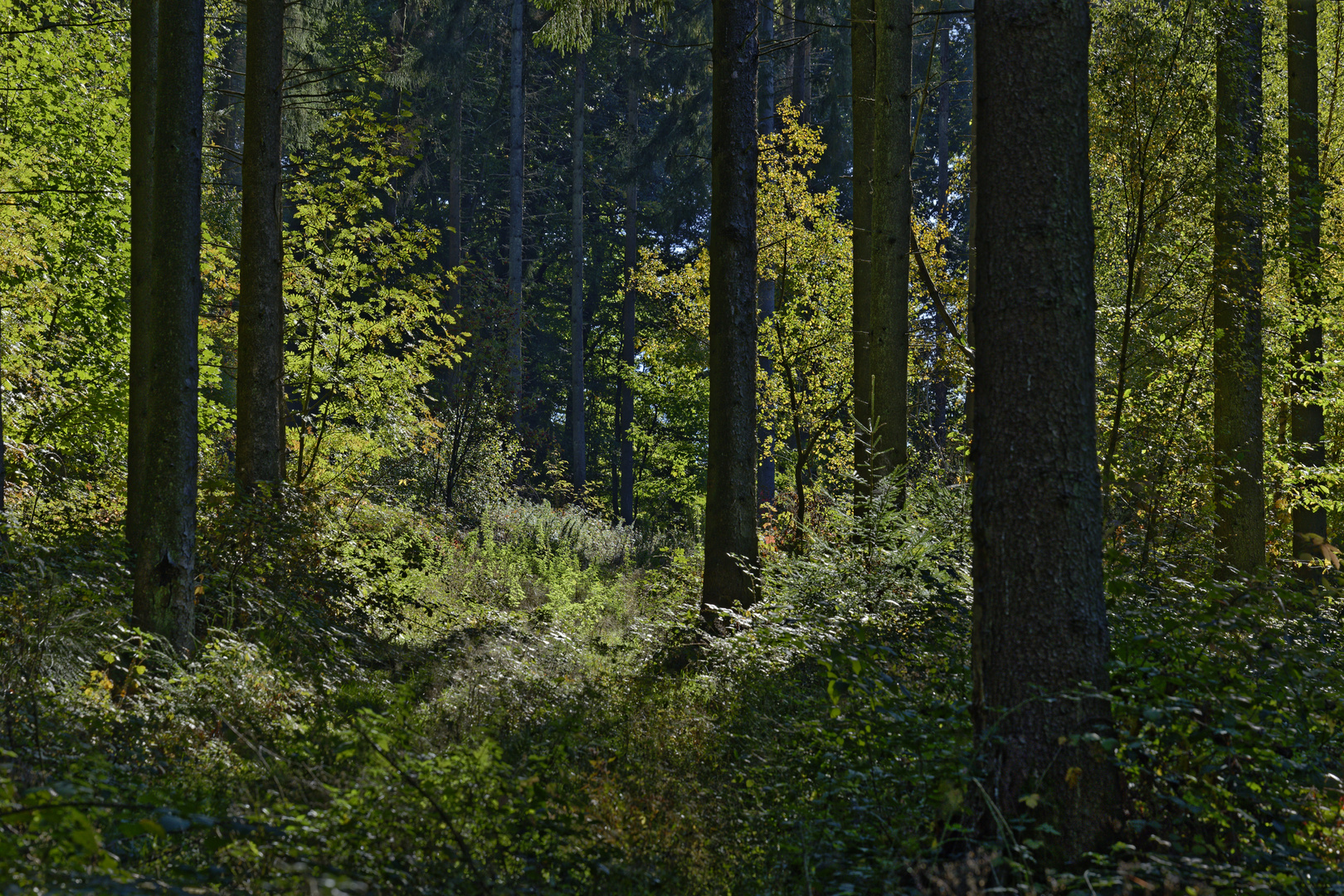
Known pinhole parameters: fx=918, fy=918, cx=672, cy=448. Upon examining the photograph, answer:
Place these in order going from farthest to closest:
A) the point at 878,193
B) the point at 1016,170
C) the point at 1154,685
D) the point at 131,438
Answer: the point at 878,193
the point at 131,438
the point at 1016,170
the point at 1154,685

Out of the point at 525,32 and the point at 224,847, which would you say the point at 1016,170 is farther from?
the point at 525,32

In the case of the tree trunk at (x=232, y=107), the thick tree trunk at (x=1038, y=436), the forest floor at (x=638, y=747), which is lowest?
the forest floor at (x=638, y=747)

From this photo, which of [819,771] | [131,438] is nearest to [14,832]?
[819,771]

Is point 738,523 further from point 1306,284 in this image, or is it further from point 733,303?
point 1306,284

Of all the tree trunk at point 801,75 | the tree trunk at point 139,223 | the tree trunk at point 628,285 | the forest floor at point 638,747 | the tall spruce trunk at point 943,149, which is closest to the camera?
the forest floor at point 638,747

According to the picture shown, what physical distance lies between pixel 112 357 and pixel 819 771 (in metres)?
10.9

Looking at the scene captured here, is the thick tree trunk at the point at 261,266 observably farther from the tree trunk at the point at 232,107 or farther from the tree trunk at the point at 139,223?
the tree trunk at the point at 232,107

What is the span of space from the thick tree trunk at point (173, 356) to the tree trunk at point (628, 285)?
2020cm

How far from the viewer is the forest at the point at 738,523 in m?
3.35

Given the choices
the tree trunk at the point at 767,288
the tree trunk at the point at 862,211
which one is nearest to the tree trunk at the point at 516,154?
the tree trunk at the point at 767,288

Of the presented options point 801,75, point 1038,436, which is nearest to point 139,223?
point 1038,436

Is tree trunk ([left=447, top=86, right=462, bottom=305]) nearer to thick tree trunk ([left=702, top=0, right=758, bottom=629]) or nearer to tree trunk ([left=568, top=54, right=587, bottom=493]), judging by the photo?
tree trunk ([left=568, top=54, right=587, bottom=493])

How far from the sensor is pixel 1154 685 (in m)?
3.30

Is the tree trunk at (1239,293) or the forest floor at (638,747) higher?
the tree trunk at (1239,293)
